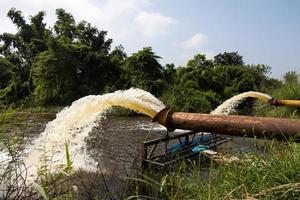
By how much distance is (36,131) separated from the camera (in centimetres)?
1839

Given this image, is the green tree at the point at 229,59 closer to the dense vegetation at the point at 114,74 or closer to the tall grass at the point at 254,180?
the dense vegetation at the point at 114,74

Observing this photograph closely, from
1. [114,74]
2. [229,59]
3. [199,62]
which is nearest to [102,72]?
[114,74]

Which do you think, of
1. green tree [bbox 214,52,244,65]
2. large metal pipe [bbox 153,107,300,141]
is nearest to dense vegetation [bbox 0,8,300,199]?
green tree [bbox 214,52,244,65]

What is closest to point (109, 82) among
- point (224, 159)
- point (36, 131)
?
point (36, 131)

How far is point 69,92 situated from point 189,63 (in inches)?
419

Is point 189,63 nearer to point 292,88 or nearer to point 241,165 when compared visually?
point 292,88

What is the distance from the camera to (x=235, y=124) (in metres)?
3.29

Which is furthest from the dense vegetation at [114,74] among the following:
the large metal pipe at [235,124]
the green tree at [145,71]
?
the large metal pipe at [235,124]

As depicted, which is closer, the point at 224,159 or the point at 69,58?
the point at 224,159

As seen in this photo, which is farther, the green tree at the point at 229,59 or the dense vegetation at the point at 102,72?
the green tree at the point at 229,59

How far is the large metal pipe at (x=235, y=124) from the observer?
10.2ft

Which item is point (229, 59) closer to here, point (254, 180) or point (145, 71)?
point (145, 71)

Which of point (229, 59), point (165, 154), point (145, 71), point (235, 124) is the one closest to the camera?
point (235, 124)

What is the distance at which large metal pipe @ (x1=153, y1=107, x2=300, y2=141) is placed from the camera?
310 cm
